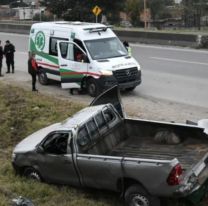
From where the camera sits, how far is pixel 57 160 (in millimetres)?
8859

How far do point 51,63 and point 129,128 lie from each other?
31.4 ft

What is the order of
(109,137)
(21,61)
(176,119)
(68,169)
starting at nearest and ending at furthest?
1. (68,169)
2. (109,137)
3. (176,119)
4. (21,61)

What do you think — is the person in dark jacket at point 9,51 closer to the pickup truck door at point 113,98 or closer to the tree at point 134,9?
the pickup truck door at point 113,98

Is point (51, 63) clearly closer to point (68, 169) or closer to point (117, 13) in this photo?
point (68, 169)

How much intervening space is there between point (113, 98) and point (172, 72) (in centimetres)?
1130

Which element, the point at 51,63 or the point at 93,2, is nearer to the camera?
the point at 51,63

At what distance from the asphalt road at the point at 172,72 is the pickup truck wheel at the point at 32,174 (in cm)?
677

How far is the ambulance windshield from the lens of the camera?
57.0 ft

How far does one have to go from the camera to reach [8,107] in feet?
51.3

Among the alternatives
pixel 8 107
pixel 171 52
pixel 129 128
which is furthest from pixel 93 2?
pixel 129 128

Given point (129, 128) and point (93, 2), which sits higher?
point (93, 2)

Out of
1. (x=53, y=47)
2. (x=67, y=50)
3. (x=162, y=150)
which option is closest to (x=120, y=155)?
(x=162, y=150)

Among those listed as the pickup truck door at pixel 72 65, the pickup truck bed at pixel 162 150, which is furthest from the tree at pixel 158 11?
the pickup truck bed at pixel 162 150

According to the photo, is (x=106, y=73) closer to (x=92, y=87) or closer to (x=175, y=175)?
(x=92, y=87)
